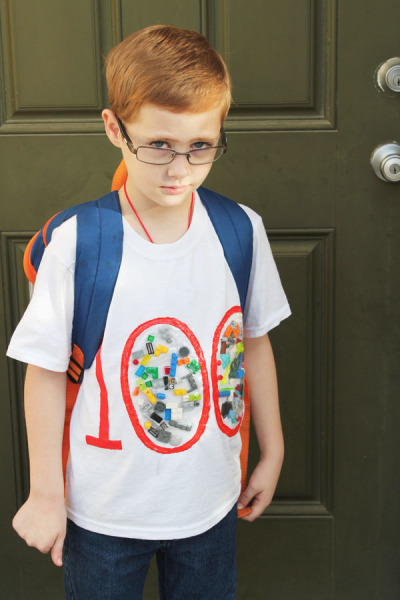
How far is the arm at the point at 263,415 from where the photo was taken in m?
1.36

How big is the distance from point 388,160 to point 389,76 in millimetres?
183

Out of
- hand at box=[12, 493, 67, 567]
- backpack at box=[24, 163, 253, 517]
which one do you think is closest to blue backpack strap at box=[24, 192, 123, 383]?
backpack at box=[24, 163, 253, 517]

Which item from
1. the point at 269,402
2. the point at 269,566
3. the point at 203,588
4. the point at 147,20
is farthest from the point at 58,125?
the point at 269,566

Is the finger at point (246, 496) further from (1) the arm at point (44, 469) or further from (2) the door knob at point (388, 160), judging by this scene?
(2) the door knob at point (388, 160)

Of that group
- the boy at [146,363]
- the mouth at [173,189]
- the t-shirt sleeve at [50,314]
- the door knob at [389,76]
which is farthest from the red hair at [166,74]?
the door knob at [389,76]

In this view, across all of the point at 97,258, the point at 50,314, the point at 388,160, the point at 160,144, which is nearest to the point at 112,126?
the point at 160,144

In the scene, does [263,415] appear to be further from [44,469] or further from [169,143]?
[169,143]

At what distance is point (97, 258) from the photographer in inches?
44.8

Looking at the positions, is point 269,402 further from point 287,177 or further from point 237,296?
point 287,177

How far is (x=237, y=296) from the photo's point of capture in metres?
1.24

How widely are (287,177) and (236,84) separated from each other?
0.24 m

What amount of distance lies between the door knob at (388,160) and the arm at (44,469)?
0.88 metres

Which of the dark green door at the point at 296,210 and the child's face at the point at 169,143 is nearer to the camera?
the child's face at the point at 169,143

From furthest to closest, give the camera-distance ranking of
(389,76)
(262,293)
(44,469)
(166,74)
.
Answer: (389,76)
(262,293)
(44,469)
(166,74)
